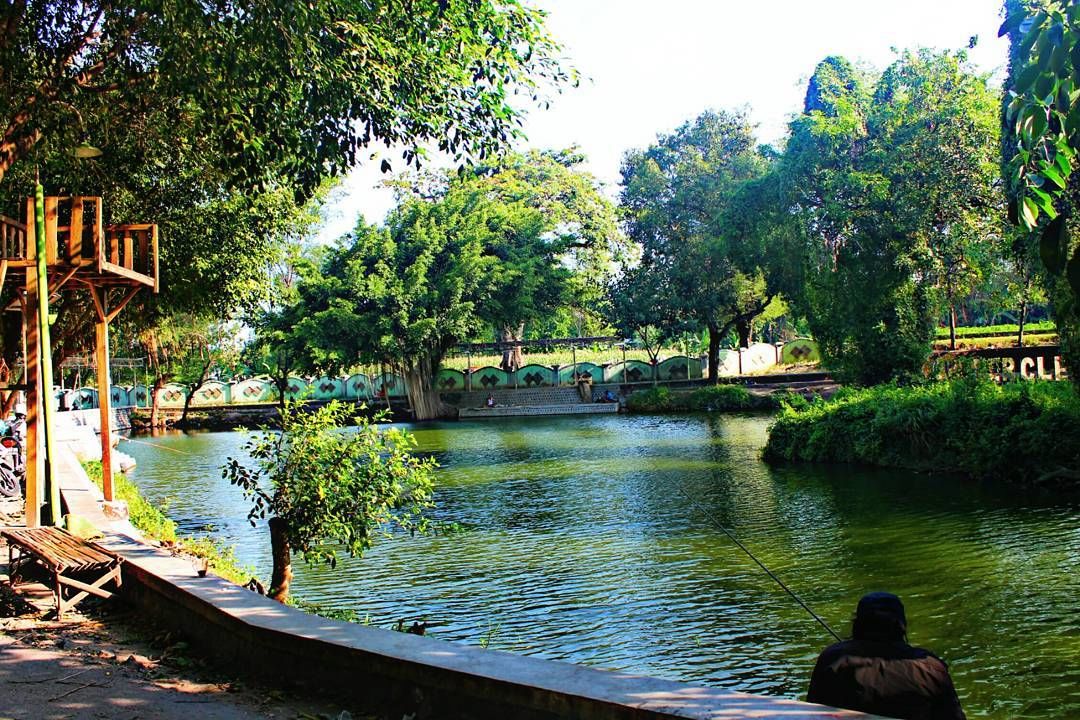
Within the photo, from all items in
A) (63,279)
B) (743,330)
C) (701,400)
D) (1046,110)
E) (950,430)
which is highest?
(743,330)

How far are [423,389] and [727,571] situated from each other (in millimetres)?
32844

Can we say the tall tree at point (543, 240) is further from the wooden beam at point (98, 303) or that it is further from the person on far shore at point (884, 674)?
Result: the person on far shore at point (884, 674)

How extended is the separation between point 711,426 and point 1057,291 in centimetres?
1501

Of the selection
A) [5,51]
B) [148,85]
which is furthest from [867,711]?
[148,85]

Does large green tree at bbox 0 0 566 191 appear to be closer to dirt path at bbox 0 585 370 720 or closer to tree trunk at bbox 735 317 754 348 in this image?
dirt path at bbox 0 585 370 720

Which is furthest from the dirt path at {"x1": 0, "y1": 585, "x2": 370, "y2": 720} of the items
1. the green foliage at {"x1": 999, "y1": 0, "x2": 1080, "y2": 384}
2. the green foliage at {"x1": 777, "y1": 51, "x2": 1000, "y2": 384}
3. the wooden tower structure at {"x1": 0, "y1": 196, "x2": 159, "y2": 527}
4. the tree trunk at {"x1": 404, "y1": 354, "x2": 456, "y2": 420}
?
the tree trunk at {"x1": 404, "y1": 354, "x2": 456, "y2": 420}

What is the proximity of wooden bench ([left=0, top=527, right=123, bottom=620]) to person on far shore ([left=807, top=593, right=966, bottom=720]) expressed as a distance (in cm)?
534

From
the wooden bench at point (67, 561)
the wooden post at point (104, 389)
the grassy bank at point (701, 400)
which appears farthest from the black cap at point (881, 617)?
the grassy bank at point (701, 400)

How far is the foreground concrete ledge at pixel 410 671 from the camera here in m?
3.85

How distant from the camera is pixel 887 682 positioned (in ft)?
12.3

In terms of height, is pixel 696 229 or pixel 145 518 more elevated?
pixel 696 229

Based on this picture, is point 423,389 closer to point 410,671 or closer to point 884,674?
point 410,671

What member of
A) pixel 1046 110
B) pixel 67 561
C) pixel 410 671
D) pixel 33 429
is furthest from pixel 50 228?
pixel 1046 110

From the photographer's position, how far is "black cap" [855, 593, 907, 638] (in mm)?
3801
